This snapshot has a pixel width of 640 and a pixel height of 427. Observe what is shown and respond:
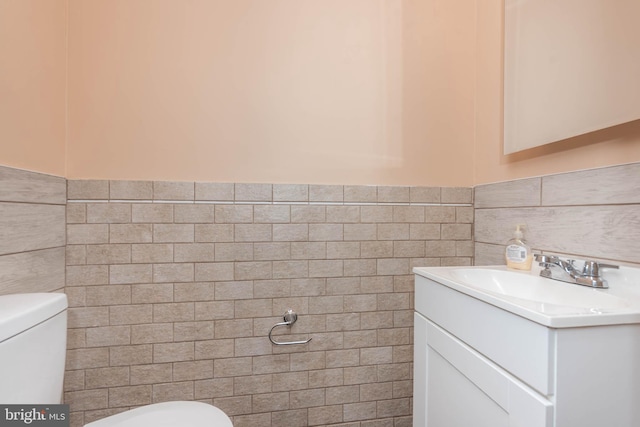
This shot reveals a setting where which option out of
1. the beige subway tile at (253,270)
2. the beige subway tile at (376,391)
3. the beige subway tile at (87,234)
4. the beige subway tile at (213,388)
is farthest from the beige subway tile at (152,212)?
the beige subway tile at (376,391)

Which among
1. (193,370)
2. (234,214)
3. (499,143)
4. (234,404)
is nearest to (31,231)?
(234,214)

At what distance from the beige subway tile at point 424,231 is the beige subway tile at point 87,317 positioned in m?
1.33

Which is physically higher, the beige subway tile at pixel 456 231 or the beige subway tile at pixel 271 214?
the beige subway tile at pixel 271 214

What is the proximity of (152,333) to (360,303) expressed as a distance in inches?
34.7

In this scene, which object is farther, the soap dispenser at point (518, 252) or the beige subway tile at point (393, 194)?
the beige subway tile at point (393, 194)

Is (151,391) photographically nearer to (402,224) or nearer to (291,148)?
(291,148)

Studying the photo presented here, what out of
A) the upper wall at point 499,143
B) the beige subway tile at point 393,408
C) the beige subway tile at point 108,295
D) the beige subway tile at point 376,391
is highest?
the upper wall at point 499,143

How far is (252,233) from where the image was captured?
4.31ft

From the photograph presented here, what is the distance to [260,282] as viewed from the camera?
4.33 feet

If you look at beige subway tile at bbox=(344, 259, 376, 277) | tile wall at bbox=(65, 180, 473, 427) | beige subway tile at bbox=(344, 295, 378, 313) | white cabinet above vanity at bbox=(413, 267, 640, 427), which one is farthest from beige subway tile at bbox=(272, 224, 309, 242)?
white cabinet above vanity at bbox=(413, 267, 640, 427)

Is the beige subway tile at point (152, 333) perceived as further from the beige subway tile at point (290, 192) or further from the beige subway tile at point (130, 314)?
the beige subway tile at point (290, 192)

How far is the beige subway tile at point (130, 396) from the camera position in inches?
48.2

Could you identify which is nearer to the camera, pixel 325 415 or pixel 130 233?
pixel 130 233

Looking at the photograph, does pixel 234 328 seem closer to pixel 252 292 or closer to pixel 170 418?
pixel 252 292
